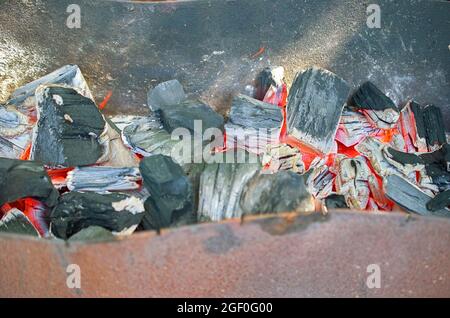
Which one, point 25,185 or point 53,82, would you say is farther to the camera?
point 53,82

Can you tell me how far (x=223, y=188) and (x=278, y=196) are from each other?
0.20 m

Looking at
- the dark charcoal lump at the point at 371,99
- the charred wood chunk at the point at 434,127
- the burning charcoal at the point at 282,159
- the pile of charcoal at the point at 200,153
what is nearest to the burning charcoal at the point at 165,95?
the pile of charcoal at the point at 200,153

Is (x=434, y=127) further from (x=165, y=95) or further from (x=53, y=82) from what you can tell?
(x=53, y=82)

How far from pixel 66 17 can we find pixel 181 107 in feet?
1.37

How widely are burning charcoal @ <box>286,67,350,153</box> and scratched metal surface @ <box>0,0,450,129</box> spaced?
114 millimetres

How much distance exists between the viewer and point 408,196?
1.37m

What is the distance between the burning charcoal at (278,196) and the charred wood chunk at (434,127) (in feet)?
2.32

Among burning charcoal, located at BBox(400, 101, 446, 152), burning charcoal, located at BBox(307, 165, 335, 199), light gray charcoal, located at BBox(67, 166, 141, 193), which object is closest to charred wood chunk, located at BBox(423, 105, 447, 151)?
burning charcoal, located at BBox(400, 101, 446, 152)

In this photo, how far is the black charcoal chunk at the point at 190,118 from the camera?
1.46 meters

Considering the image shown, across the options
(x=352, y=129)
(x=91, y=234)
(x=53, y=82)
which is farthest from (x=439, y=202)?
(x=53, y=82)

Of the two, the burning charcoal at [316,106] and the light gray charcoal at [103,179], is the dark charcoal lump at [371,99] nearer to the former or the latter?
the burning charcoal at [316,106]

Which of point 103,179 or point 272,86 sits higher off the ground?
point 272,86
